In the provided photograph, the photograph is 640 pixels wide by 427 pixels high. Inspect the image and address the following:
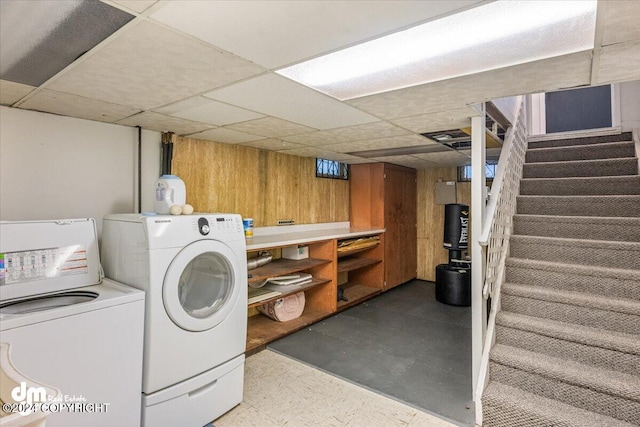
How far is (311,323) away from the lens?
367cm

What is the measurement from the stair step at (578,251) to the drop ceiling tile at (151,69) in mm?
2692

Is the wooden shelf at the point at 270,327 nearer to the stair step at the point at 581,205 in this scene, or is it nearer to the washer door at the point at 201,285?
the washer door at the point at 201,285

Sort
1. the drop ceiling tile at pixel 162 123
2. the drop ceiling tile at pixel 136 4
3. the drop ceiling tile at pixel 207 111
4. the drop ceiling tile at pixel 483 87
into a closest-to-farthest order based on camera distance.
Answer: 1. the drop ceiling tile at pixel 136 4
2. the drop ceiling tile at pixel 483 87
3. the drop ceiling tile at pixel 207 111
4. the drop ceiling tile at pixel 162 123

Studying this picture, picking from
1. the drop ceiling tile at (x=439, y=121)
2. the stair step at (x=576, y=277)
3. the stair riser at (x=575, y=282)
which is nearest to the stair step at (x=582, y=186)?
the stair step at (x=576, y=277)

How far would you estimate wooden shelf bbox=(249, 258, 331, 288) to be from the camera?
3.17 m

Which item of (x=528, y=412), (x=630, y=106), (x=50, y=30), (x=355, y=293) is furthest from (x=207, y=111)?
(x=630, y=106)

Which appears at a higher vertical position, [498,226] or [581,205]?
[581,205]

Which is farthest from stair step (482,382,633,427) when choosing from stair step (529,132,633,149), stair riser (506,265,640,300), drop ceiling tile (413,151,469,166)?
stair step (529,132,633,149)

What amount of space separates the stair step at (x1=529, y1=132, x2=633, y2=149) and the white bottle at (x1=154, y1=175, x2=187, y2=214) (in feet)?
14.3

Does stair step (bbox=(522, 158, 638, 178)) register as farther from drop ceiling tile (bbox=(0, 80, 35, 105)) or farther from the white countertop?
drop ceiling tile (bbox=(0, 80, 35, 105))

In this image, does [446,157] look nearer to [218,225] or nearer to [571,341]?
[571,341]

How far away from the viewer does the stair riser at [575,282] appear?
2326 mm

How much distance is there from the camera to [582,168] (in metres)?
3.55

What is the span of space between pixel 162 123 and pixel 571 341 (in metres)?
3.36
